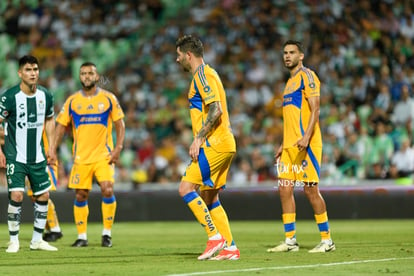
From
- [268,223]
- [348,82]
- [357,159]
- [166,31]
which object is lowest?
[268,223]

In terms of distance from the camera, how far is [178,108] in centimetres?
2192

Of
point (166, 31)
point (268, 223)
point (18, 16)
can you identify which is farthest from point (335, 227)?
point (18, 16)

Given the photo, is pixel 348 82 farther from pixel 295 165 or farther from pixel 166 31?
pixel 295 165

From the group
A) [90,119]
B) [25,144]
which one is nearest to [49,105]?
[25,144]

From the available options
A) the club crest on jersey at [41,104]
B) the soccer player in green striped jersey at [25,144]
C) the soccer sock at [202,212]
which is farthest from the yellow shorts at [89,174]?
the soccer sock at [202,212]

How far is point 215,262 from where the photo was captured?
936 cm

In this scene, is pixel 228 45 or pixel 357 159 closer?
pixel 357 159

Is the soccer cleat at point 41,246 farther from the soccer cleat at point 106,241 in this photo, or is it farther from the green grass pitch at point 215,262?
the soccer cleat at point 106,241

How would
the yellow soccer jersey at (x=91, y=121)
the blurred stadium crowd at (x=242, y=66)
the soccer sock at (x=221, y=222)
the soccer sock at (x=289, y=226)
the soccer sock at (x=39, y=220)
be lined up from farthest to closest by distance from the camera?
1. the blurred stadium crowd at (x=242, y=66)
2. the yellow soccer jersey at (x=91, y=121)
3. the soccer sock at (x=39, y=220)
4. the soccer sock at (x=289, y=226)
5. the soccer sock at (x=221, y=222)

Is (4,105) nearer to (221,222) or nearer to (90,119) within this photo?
(90,119)

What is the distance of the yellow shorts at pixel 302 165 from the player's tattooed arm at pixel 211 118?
5.96 feet

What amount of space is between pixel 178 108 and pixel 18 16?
6.79m

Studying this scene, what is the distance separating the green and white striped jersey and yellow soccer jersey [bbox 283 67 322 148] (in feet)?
10.0

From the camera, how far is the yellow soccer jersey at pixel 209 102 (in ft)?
31.3
